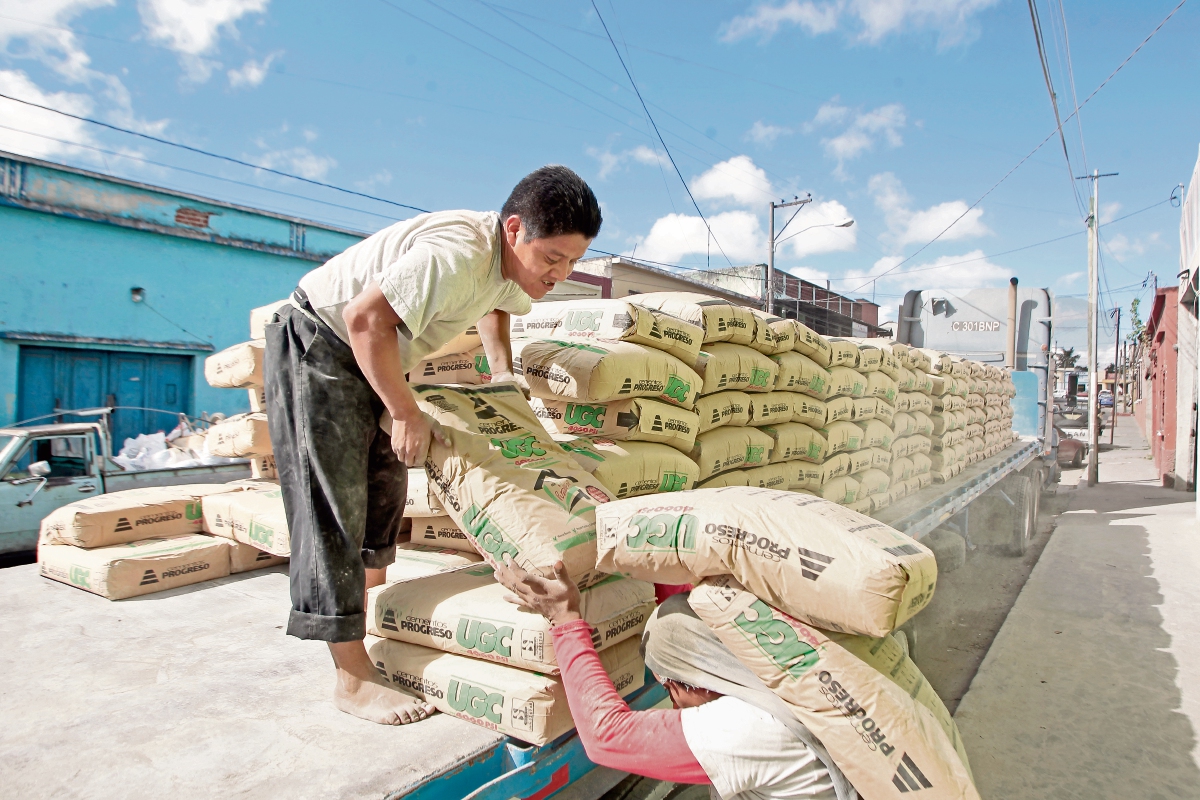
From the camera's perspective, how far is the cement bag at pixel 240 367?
10.6 feet

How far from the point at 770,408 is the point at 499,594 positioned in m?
2.04

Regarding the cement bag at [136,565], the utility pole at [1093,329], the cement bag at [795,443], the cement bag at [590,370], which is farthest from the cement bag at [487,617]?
the utility pole at [1093,329]

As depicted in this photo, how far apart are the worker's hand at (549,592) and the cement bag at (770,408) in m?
1.96

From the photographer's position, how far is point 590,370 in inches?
93.0

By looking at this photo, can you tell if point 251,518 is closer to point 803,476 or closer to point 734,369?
point 734,369

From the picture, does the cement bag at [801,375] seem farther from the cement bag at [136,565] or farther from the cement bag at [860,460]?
the cement bag at [136,565]

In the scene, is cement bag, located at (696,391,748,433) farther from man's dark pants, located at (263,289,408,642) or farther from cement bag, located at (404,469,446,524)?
man's dark pants, located at (263,289,408,642)

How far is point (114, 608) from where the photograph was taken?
226 cm

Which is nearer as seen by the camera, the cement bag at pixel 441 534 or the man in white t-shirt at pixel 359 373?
the man in white t-shirt at pixel 359 373

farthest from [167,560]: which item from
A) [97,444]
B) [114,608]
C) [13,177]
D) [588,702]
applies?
[13,177]

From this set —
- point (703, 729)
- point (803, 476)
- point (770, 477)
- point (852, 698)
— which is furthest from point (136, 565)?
point (803, 476)

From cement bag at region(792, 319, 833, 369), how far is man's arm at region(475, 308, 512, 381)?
193cm

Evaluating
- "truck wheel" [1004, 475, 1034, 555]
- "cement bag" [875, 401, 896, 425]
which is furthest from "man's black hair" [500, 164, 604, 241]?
"truck wheel" [1004, 475, 1034, 555]

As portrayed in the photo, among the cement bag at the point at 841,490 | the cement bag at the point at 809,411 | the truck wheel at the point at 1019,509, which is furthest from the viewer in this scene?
the truck wheel at the point at 1019,509
